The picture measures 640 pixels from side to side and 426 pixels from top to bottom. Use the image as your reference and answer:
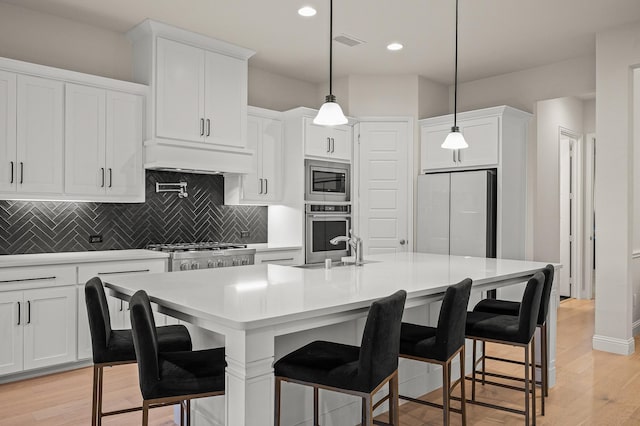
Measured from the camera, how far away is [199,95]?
4719 mm

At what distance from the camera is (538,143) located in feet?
19.6

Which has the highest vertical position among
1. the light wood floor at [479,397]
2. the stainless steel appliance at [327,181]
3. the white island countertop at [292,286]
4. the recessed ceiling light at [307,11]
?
the recessed ceiling light at [307,11]

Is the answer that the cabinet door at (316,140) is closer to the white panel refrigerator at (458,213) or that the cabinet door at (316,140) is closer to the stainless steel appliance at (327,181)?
the stainless steel appliance at (327,181)

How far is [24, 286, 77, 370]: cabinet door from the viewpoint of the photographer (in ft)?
12.2

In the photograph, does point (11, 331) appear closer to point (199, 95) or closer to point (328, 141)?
point (199, 95)

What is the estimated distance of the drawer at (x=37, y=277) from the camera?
3617mm

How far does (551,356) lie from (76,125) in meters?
4.14

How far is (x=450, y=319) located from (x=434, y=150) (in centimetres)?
381

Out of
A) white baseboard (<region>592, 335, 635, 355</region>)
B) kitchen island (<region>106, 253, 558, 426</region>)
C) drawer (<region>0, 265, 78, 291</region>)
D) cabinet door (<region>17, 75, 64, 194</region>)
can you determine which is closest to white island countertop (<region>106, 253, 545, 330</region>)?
kitchen island (<region>106, 253, 558, 426</region>)

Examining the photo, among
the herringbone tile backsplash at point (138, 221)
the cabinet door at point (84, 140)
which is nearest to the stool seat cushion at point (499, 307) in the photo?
the herringbone tile backsplash at point (138, 221)

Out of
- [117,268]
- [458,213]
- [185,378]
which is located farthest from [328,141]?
[185,378]

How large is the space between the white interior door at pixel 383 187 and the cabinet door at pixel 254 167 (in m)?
1.24

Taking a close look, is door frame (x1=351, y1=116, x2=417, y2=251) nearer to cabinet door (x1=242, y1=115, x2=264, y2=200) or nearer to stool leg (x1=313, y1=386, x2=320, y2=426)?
cabinet door (x1=242, y1=115, x2=264, y2=200)

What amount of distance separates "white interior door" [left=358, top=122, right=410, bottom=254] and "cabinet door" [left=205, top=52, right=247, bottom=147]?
1572 millimetres
